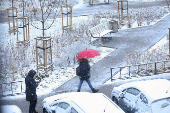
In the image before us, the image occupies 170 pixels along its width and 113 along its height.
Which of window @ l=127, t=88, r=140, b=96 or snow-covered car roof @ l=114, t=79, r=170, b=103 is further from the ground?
snow-covered car roof @ l=114, t=79, r=170, b=103

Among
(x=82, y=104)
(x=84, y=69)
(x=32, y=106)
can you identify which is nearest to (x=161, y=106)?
(x=82, y=104)

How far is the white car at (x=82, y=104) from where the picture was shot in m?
7.23

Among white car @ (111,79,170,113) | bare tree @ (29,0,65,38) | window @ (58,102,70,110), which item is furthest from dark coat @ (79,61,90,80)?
bare tree @ (29,0,65,38)

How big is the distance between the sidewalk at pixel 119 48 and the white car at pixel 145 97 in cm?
277

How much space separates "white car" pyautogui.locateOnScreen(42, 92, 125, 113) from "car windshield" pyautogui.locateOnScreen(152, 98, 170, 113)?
1.04m

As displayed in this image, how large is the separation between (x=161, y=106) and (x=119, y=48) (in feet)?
30.1

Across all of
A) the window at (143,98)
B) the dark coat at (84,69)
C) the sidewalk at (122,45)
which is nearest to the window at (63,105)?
the window at (143,98)

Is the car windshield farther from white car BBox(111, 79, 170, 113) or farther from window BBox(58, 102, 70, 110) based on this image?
window BBox(58, 102, 70, 110)

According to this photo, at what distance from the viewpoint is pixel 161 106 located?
8031mm

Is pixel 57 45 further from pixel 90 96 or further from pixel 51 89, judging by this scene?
pixel 90 96

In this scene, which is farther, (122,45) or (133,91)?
(122,45)

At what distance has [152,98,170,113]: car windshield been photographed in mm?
7996

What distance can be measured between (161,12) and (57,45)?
13.5 meters

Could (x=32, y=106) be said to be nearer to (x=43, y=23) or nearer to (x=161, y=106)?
(x=161, y=106)
